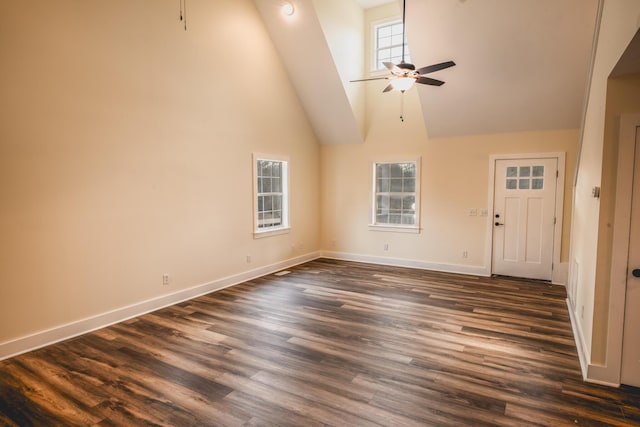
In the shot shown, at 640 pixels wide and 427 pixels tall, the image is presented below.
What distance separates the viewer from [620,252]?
2.61 metres

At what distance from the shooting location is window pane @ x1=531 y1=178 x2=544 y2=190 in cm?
563

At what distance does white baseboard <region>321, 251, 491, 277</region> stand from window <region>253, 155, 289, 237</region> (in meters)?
1.47

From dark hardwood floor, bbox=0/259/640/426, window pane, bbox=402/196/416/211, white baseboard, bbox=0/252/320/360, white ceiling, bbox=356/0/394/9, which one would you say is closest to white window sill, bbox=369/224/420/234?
window pane, bbox=402/196/416/211

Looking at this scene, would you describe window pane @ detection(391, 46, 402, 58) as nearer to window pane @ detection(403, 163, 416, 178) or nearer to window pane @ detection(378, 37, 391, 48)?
window pane @ detection(378, 37, 391, 48)

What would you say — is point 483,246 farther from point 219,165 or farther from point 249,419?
point 249,419

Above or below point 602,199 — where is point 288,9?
above

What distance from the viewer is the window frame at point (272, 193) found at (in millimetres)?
5703

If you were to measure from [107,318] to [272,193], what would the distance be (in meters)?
3.21

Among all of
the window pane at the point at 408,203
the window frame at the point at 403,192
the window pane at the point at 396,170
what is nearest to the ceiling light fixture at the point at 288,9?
the window frame at the point at 403,192

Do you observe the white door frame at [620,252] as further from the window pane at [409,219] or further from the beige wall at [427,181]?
the window pane at [409,219]

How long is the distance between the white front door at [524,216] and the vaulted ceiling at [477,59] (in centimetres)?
66

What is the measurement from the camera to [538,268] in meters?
5.73

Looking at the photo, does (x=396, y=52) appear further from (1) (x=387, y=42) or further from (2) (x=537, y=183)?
(2) (x=537, y=183)

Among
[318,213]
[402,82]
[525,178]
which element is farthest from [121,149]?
[525,178]
